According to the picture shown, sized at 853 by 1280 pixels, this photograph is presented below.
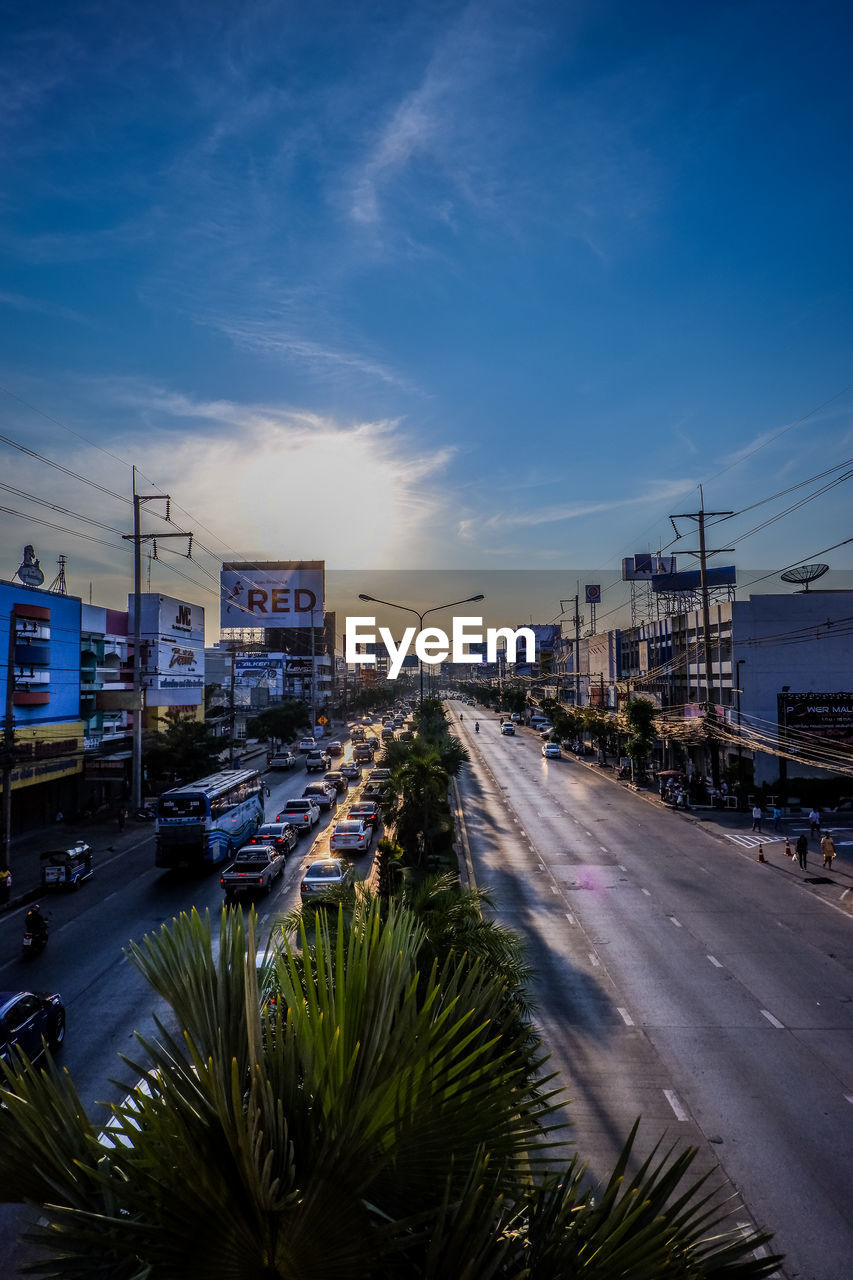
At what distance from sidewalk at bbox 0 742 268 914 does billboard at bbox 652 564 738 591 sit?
170 ft

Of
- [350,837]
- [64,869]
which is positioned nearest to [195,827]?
[64,869]

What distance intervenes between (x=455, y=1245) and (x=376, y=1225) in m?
0.40

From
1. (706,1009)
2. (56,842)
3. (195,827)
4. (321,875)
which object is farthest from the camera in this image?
(56,842)

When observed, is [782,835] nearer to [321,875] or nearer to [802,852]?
[802,852]

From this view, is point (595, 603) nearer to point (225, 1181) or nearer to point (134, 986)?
point (134, 986)

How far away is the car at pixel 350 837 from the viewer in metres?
30.2

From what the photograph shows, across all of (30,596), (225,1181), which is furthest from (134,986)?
(30,596)

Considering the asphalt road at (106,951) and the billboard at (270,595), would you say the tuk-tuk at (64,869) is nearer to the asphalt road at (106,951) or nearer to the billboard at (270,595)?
the asphalt road at (106,951)

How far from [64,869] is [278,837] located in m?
7.70

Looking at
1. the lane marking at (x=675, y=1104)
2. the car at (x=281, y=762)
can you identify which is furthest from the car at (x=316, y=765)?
the lane marking at (x=675, y=1104)

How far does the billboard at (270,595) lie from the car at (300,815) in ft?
138

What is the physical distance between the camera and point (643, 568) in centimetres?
7812

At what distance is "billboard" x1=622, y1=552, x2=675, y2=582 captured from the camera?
7769cm

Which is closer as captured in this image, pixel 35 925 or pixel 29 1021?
pixel 29 1021
